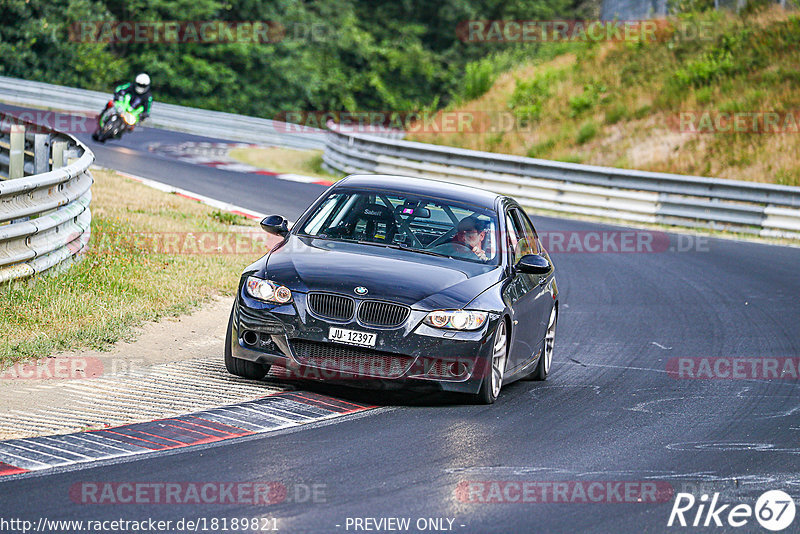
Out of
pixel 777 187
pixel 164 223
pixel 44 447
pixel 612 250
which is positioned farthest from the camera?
pixel 777 187

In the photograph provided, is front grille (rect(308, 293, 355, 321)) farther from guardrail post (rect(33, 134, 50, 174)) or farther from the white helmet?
the white helmet

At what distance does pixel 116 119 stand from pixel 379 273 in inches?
835

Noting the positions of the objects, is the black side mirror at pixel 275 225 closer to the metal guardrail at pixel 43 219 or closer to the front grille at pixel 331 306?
the front grille at pixel 331 306

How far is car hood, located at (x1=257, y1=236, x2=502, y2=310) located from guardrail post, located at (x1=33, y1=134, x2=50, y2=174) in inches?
270

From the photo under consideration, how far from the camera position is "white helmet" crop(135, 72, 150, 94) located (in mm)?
27156

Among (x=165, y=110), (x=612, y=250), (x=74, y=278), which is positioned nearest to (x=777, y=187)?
(x=612, y=250)

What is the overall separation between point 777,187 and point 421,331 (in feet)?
53.6

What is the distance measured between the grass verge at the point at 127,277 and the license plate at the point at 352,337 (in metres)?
2.38

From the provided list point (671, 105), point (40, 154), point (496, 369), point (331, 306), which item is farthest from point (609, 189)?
point (331, 306)

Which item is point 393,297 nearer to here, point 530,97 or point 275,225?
point 275,225

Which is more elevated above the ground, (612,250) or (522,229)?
(522,229)

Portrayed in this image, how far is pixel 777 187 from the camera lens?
73.9ft

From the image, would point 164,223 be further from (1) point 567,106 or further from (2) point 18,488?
(1) point 567,106

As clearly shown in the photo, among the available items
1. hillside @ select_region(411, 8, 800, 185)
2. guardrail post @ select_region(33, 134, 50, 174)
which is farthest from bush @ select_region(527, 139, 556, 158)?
guardrail post @ select_region(33, 134, 50, 174)
